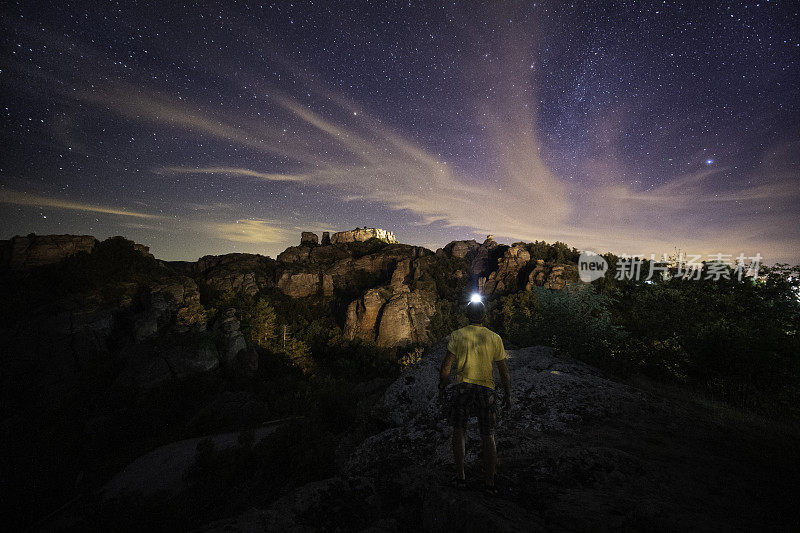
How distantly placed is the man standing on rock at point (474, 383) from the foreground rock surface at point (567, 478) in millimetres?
555

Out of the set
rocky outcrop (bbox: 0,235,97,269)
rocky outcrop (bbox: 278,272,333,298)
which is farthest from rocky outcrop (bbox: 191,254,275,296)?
rocky outcrop (bbox: 0,235,97,269)

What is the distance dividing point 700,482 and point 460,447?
10.8 feet

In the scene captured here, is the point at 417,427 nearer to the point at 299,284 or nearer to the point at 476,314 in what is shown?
the point at 476,314

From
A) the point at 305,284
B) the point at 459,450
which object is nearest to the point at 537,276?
the point at 305,284

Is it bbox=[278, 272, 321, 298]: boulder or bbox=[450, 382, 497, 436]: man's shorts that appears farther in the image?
bbox=[278, 272, 321, 298]: boulder

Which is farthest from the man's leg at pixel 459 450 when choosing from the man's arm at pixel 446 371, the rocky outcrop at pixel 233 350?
the rocky outcrop at pixel 233 350

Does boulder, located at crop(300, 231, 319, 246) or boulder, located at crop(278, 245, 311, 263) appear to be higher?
boulder, located at crop(300, 231, 319, 246)

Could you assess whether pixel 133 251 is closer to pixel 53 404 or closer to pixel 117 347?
pixel 117 347

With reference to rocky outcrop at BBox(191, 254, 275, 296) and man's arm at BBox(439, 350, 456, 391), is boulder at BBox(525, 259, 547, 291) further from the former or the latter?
rocky outcrop at BBox(191, 254, 275, 296)

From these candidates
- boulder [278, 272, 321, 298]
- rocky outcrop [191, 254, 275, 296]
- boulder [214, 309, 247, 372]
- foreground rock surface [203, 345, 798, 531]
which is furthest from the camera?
boulder [278, 272, 321, 298]

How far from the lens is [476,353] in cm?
390

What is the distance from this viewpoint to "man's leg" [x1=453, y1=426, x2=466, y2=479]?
368 cm

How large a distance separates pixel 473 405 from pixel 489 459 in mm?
687

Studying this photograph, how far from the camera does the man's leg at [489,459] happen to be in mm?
3545
